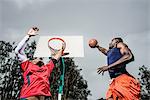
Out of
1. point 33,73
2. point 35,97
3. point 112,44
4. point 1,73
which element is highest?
point 1,73

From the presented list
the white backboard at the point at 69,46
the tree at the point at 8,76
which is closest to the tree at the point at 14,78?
the tree at the point at 8,76

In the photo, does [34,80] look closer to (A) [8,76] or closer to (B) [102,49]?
(B) [102,49]

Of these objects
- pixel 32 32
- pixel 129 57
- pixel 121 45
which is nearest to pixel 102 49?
pixel 121 45

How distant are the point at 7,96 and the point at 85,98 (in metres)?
6.87

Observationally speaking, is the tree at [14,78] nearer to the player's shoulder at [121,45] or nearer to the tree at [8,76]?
the tree at [8,76]

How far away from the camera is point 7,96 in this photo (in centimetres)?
2039

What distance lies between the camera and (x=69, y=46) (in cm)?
651

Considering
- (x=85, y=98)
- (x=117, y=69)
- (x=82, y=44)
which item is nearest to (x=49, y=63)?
(x=82, y=44)

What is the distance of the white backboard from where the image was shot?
648 centimetres

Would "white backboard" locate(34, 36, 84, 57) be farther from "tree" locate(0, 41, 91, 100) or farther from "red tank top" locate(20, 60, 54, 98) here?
"tree" locate(0, 41, 91, 100)

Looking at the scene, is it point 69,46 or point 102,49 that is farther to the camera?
point 69,46

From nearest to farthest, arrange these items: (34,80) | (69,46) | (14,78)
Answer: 1. (34,80)
2. (69,46)
3. (14,78)

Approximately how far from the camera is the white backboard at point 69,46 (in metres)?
6.48

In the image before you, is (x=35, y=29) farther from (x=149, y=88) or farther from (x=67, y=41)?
(x=149, y=88)
